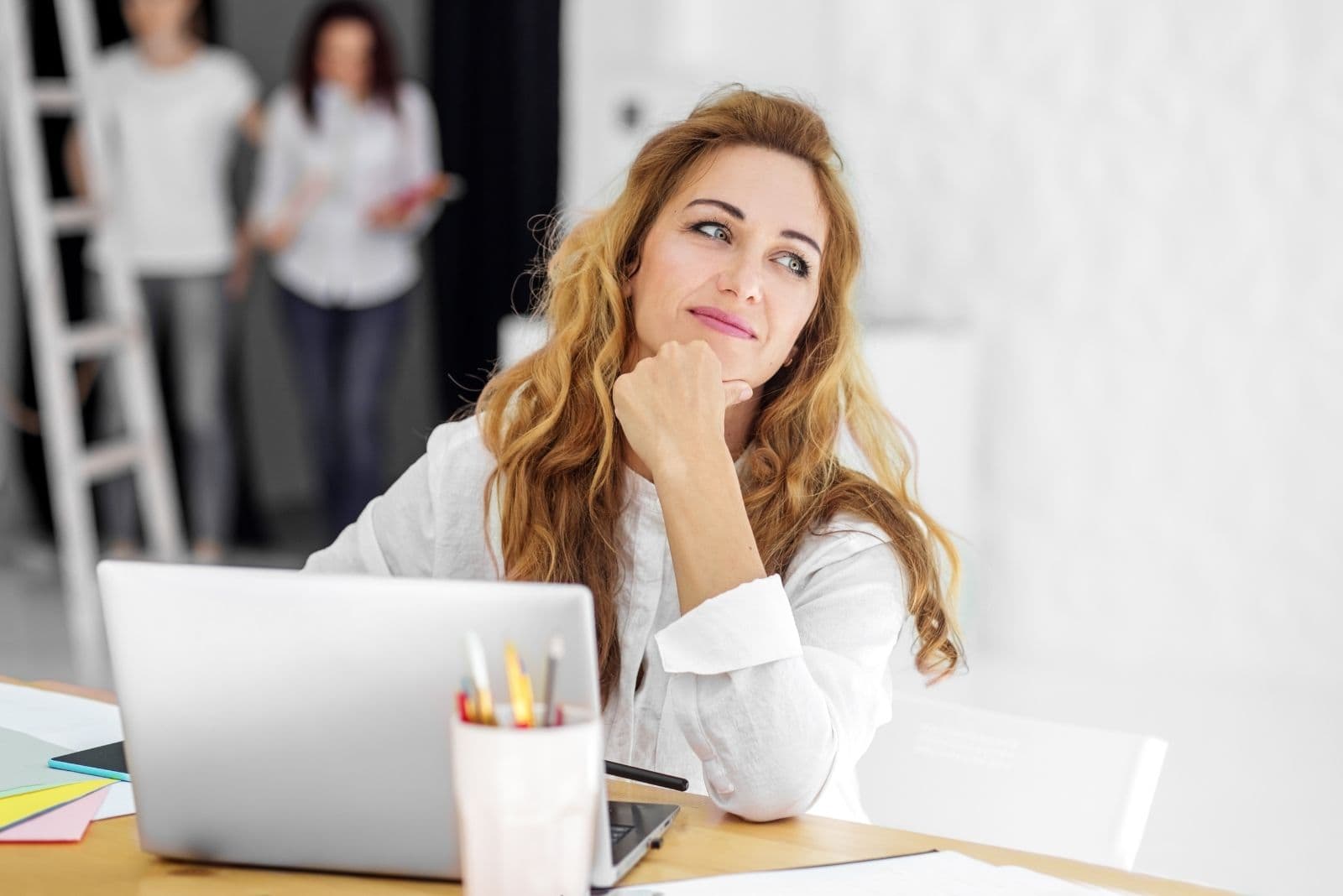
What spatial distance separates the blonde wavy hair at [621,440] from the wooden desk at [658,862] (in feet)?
1.15

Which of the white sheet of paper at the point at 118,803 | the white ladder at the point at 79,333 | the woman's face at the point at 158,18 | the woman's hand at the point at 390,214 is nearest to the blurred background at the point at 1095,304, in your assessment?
the white ladder at the point at 79,333

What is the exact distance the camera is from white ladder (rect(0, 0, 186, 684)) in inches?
138

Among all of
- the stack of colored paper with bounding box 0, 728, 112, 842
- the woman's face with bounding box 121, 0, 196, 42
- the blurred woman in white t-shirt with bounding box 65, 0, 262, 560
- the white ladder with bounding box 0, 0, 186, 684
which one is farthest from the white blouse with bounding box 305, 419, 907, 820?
the woman's face with bounding box 121, 0, 196, 42

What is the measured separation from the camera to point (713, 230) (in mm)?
1507

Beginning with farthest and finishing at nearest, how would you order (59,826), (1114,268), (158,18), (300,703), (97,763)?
(158,18) → (1114,268) → (97,763) → (59,826) → (300,703)

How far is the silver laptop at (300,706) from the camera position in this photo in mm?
907

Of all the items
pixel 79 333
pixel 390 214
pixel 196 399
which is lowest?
pixel 196 399

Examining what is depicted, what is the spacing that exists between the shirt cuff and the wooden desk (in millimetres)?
112

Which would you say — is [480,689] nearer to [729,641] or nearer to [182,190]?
[729,641]

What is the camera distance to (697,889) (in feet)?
3.13

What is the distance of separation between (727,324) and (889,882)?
0.64 metres

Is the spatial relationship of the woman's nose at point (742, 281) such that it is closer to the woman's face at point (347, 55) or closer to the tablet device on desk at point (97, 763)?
the tablet device on desk at point (97, 763)

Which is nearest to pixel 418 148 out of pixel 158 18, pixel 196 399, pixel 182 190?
pixel 182 190

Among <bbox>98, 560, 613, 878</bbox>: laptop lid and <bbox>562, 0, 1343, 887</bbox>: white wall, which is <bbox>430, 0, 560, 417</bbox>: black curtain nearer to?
<bbox>562, 0, 1343, 887</bbox>: white wall
